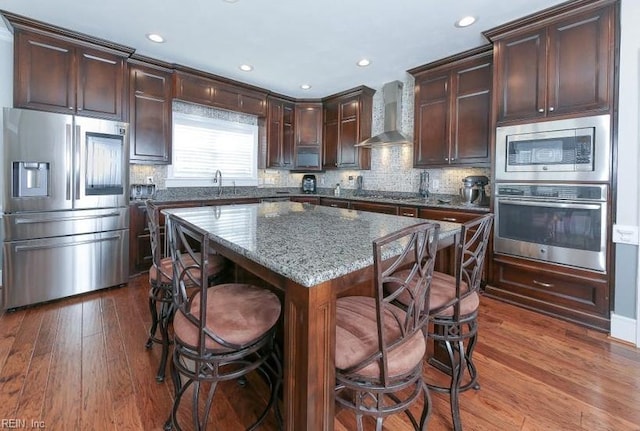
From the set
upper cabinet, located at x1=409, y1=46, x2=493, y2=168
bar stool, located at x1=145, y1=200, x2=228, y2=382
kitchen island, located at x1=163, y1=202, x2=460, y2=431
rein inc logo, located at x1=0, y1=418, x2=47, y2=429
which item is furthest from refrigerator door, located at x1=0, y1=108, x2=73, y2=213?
upper cabinet, located at x1=409, y1=46, x2=493, y2=168

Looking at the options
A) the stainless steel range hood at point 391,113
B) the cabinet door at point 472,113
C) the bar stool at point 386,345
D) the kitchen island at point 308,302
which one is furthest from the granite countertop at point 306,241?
the stainless steel range hood at point 391,113

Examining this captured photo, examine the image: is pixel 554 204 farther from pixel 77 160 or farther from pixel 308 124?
pixel 77 160

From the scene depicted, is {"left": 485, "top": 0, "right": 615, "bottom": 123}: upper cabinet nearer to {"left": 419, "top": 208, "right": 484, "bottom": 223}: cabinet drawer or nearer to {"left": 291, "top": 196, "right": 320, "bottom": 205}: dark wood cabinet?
{"left": 419, "top": 208, "right": 484, "bottom": 223}: cabinet drawer

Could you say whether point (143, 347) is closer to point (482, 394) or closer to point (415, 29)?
point (482, 394)

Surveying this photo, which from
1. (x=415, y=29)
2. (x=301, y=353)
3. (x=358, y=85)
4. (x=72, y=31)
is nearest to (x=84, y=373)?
(x=301, y=353)

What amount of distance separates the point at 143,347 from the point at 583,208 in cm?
357

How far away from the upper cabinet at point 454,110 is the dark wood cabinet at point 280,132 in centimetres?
232

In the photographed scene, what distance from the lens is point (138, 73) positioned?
3654 mm

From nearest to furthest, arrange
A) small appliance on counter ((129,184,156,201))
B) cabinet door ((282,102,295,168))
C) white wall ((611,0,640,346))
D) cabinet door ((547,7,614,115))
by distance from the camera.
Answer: white wall ((611,0,640,346)) < cabinet door ((547,7,614,115)) < small appliance on counter ((129,184,156,201)) < cabinet door ((282,102,295,168))

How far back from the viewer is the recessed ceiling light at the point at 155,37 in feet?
10.4

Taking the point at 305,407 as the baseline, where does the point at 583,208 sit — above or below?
above

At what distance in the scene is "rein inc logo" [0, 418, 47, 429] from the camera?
1407 millimetres

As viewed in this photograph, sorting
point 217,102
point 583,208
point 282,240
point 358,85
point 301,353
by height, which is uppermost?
point 358,85

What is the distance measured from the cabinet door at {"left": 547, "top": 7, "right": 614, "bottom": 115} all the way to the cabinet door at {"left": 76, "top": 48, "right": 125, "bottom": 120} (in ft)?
14.3
